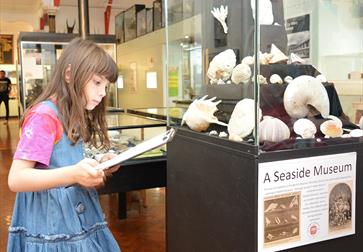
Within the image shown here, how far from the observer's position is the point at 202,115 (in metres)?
1.85

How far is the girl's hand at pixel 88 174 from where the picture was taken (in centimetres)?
109

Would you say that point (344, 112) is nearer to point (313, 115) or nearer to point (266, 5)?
point (313, 115)

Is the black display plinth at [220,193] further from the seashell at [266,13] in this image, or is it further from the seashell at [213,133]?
the seashell at [266,13]

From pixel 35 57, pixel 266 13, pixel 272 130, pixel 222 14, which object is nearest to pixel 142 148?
pixel 272 130

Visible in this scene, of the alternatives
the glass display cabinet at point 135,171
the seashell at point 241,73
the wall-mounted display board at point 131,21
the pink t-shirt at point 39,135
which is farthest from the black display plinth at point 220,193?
the wall-mounted display board at point 131,21

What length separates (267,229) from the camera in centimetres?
144

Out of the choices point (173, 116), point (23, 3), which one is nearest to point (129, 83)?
point (23, 3)

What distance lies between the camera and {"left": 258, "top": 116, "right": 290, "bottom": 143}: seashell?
1.50 metres

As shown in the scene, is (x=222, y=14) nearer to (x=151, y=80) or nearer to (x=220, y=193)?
(x=220, y=193)

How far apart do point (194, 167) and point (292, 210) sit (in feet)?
1.68

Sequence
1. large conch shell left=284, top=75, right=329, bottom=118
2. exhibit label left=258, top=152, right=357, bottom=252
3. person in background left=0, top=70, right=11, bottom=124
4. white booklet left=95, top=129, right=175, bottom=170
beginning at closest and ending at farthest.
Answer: white booklet left=95, top=129, right=175, bottom=170
exhibit label left=258, top=152, right=357, bottom=252
large conch shell left=284, top=75, right=329, bottom=118
person in background left=0, top=70, right=11, bottom=124

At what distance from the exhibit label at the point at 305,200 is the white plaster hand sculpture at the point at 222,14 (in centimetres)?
84

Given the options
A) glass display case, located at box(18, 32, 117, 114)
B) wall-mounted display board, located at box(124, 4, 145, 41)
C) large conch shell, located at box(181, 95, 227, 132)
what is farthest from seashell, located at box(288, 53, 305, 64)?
wall-mounted display board, located at box(124, 4, 145, 41)

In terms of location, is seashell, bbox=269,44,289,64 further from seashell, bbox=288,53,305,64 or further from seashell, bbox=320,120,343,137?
seashell, bbox=320,120,343,137
